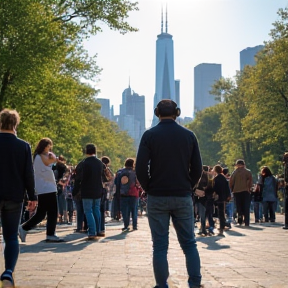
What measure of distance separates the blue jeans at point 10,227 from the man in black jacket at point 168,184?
54.1 inches

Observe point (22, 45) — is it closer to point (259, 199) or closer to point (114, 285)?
point (259, 199)

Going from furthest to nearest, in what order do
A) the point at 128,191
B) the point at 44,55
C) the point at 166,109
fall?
the point at 44,55, the point at 128,191, the point at 166,109

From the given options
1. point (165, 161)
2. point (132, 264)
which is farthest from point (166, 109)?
point (132, 264)

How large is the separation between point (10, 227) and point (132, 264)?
220cm

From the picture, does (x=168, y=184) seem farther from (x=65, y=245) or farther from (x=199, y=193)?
(x=65, y=245)

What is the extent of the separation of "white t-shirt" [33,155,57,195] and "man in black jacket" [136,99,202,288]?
4.80 m

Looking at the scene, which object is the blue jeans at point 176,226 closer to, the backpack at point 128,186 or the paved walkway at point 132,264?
the paved walkway at point 132,264

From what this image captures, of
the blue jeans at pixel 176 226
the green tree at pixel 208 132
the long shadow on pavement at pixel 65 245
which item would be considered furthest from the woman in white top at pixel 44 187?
the green tree at pixel 208 132

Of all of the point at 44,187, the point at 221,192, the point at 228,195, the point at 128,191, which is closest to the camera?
the point at 44,187

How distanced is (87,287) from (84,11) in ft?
84.9

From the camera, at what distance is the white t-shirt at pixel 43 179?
34.1 feet

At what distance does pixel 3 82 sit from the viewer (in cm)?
2738

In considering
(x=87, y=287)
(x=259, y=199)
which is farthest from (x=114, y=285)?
(x=259, y=199)

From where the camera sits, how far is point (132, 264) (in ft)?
25.6
